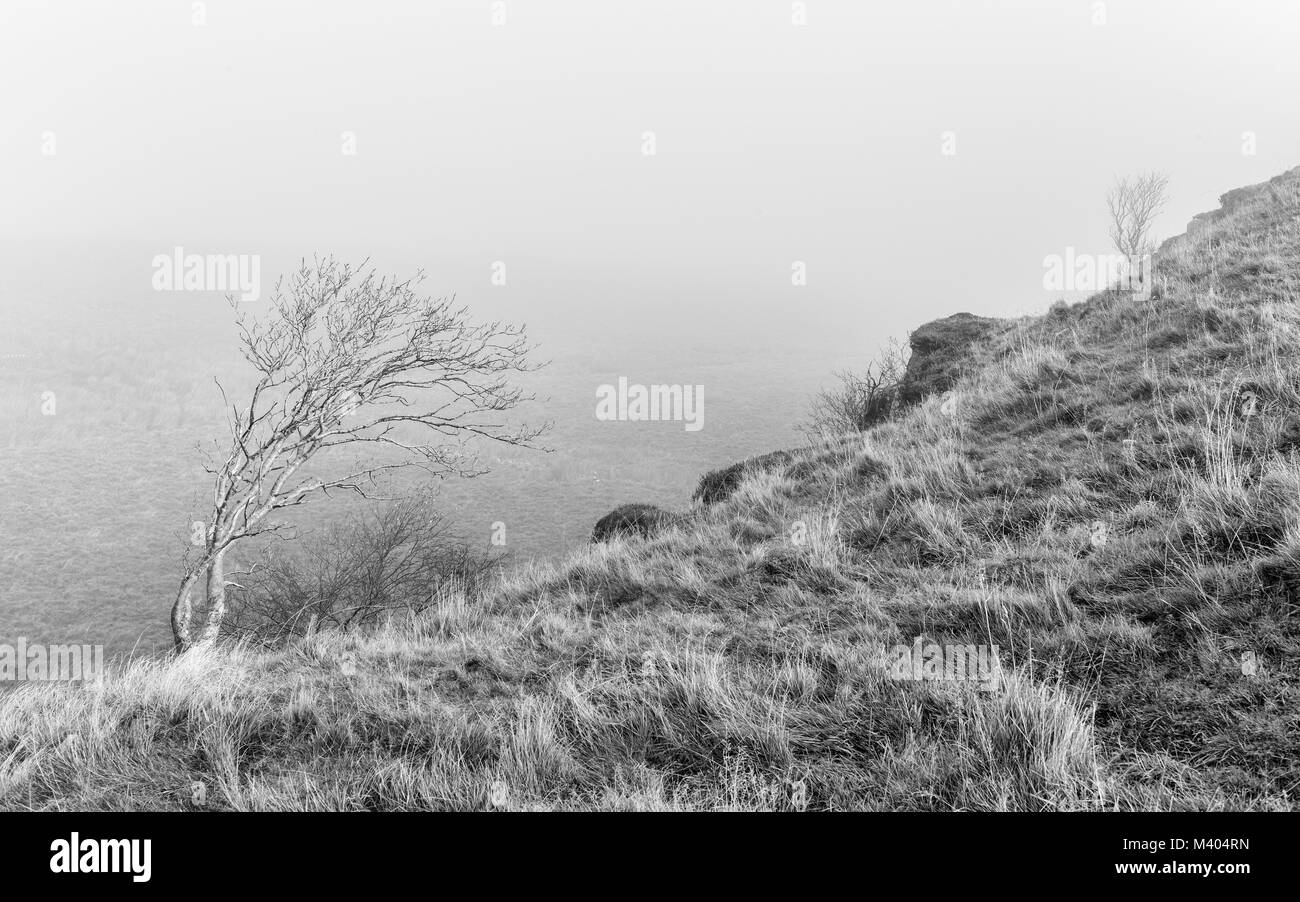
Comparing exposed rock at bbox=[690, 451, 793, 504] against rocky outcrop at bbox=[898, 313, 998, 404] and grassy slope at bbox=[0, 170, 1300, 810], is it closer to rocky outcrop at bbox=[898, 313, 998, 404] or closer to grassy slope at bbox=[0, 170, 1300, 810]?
grassy slope at bbox=[0, 170, 1300, 810]

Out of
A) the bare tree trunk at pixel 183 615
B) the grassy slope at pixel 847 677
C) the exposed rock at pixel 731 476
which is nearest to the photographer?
the grassy slope at pixel 847 677

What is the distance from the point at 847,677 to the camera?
11.1 feet

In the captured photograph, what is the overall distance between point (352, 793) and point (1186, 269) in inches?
693

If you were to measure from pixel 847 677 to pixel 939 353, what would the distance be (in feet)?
53.4

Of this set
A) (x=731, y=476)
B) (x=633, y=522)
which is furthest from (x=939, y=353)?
(x=633, y=522)

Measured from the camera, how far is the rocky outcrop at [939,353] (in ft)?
51.5

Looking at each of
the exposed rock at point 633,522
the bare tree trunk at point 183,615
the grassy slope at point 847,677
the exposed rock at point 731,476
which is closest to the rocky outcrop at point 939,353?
the exposed rock at point 731,476

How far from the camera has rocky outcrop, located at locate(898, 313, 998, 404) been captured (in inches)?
618

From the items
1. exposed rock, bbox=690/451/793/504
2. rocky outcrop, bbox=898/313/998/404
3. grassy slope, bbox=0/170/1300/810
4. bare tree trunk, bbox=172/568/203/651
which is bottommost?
bare tree trunk, bbox=172/568/203/651

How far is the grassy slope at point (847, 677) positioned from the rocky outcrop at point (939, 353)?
26.4 ft

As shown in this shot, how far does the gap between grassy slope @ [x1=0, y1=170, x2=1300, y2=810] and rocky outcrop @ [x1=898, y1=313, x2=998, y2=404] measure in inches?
317

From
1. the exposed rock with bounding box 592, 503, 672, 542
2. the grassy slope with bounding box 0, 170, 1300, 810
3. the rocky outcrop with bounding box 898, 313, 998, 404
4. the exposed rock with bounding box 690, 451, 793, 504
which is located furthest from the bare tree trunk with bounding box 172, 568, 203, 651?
the rocky outcrop with bounding box 898, 313, 998, 404

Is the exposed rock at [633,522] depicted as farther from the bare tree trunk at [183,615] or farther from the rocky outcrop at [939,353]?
the bare tree trunk at [183,615]
